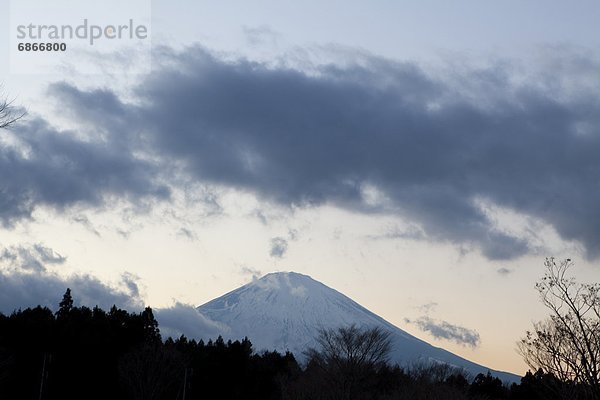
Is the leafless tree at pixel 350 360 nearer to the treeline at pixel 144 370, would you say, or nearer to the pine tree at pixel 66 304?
the treeline at pixel 144 370

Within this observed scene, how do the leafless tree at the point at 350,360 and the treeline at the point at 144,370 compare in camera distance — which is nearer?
the treeline at the point at 144,370

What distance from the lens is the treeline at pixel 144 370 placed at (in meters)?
68.6

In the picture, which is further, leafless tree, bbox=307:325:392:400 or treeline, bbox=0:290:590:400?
leafless tree, bbox=307:325:392:400

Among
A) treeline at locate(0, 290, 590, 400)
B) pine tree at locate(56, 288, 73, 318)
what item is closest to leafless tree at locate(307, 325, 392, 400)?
treeline at locate(0, 290, 590, 400)

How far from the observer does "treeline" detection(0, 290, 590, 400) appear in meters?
68.6

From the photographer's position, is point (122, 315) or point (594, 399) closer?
point (594, 399)

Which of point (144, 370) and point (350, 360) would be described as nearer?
point (144, 370)

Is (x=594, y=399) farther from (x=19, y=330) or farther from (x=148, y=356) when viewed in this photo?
(x=19, y=330)

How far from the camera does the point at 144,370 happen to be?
230 ft

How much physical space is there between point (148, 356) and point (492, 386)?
40.9m

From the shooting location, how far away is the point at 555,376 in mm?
24359

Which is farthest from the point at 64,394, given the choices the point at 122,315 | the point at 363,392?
the point at 363,392

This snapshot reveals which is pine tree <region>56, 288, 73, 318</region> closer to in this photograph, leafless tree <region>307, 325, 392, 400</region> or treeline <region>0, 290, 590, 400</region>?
treeline <region>0, 290, 590, 400</region>

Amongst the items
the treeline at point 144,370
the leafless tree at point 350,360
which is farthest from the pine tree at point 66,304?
the leafless tree at point 350,360
